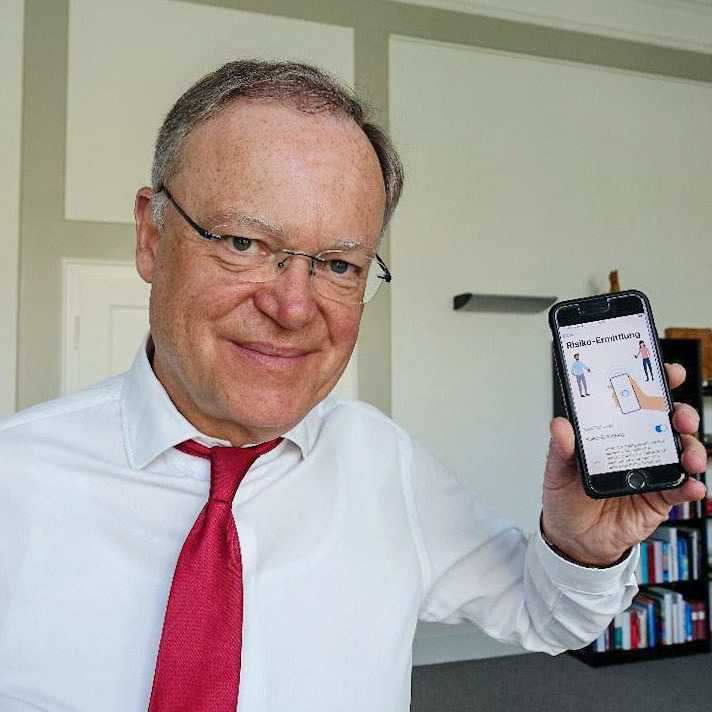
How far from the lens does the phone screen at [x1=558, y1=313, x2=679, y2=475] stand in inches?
35.3

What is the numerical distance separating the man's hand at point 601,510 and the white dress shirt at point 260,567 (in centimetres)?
4

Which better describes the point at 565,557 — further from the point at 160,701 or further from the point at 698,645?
the point at 698,645

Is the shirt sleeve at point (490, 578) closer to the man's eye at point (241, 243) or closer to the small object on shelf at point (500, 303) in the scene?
the man's eye at point (241, 243)

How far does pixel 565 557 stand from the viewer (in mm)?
961

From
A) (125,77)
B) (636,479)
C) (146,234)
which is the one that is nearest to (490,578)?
(636,479)

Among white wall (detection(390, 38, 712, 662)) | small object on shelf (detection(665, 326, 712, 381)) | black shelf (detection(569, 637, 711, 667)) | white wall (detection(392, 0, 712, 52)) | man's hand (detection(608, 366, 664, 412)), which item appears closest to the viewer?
man's hand (detection(608, 366, 664, 412))

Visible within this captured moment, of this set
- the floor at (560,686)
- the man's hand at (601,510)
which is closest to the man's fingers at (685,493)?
the man's hand at (601,510)

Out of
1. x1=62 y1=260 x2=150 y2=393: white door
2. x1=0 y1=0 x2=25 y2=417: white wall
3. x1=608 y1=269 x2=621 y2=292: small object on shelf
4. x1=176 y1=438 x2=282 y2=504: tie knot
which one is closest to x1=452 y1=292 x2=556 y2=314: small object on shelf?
x1=608 y1=269 x2=621 y2=292: small object on shelf

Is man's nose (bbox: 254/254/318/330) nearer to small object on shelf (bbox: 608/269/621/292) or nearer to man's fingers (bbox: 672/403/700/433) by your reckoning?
man's fingers (bbox: 672/403/700/433)

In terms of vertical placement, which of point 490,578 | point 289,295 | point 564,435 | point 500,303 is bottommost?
point 490,578

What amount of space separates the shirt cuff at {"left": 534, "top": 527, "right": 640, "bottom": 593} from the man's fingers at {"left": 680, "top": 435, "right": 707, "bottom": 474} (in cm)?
15

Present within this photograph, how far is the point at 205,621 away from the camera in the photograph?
0.84 m

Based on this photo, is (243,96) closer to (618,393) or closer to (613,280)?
(618,393)

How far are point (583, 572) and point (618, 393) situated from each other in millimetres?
252
